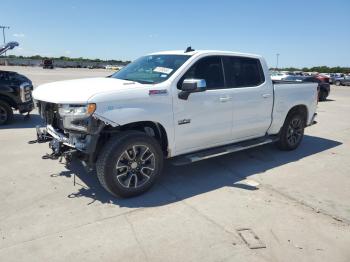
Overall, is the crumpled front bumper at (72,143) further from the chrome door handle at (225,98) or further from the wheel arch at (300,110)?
the wheel arch at (300,110)

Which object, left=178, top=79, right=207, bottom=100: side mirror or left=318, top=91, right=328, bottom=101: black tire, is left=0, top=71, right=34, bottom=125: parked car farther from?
left=318, top=91, right=328, bottom=101: black tire

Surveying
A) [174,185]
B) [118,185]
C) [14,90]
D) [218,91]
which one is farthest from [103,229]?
[14,90]

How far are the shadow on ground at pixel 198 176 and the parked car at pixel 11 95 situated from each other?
440 centimetres

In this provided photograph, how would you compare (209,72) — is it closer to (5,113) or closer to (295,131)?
(295,131)

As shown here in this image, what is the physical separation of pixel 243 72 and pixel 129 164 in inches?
105

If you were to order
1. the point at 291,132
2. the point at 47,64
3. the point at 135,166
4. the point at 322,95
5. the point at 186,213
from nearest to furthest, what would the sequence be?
the point at 186,213
the point at 135,166
the point at 291,132
the point at 322,95
the point at 47,64

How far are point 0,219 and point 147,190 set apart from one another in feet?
5.97

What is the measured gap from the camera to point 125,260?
3184 mm

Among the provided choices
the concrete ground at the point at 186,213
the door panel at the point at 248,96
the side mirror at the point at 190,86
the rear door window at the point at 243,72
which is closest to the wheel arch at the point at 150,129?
the side mirror at the point at 190,86

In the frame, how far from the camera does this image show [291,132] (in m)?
6.99

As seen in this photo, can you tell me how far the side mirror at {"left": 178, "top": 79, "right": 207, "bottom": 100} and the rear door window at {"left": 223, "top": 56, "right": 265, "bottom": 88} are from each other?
999mm

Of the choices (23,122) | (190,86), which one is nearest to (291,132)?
(190,86)

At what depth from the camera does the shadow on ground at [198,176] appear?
4.57m

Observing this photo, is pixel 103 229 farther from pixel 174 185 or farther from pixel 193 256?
pixel 174 185
